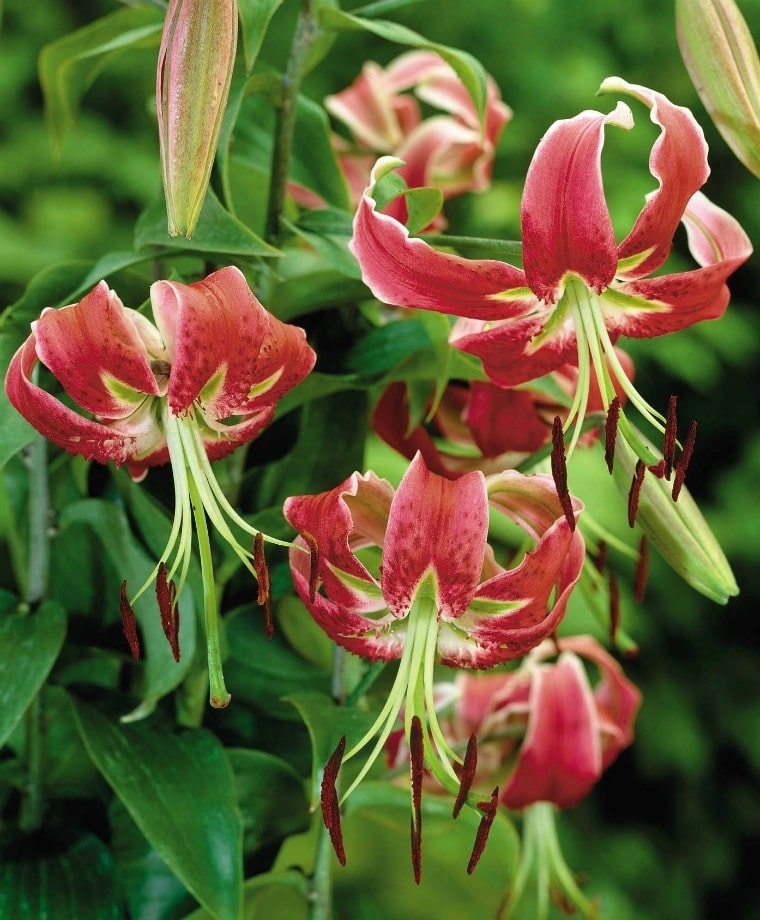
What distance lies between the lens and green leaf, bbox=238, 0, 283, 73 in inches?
19.7

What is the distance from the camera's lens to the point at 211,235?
494mm

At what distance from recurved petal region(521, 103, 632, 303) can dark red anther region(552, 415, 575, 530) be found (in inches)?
2.1

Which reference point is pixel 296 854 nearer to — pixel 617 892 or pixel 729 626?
pixel 617 892

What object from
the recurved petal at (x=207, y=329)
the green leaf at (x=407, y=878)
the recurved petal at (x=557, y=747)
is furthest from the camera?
the green leaf at (x=407, y=878)

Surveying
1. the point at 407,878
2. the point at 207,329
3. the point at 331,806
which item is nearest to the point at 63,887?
the point at 331,806

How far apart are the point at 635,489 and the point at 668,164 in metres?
0.12

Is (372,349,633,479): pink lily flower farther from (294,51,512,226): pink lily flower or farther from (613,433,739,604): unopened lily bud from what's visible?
(294,51,512,226): pink lily flower

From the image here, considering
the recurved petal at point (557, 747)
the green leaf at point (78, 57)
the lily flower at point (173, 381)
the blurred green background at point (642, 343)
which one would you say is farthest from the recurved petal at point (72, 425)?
the blurred green background at point (642, 343)

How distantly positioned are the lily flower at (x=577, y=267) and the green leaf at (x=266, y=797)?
0.24 m

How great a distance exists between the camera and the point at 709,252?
0.51 meters

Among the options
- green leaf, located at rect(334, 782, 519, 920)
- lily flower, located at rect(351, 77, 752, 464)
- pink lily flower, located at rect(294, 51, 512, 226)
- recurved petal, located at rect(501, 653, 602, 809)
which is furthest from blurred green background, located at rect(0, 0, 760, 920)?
lily flower, located at rect(351, 77, 752, 464)

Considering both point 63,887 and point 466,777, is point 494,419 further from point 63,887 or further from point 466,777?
point 63,887

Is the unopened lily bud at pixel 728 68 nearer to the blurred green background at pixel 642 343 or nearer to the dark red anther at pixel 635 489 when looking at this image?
the dark red anther at pixel 635 489

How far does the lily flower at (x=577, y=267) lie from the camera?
43 cm
